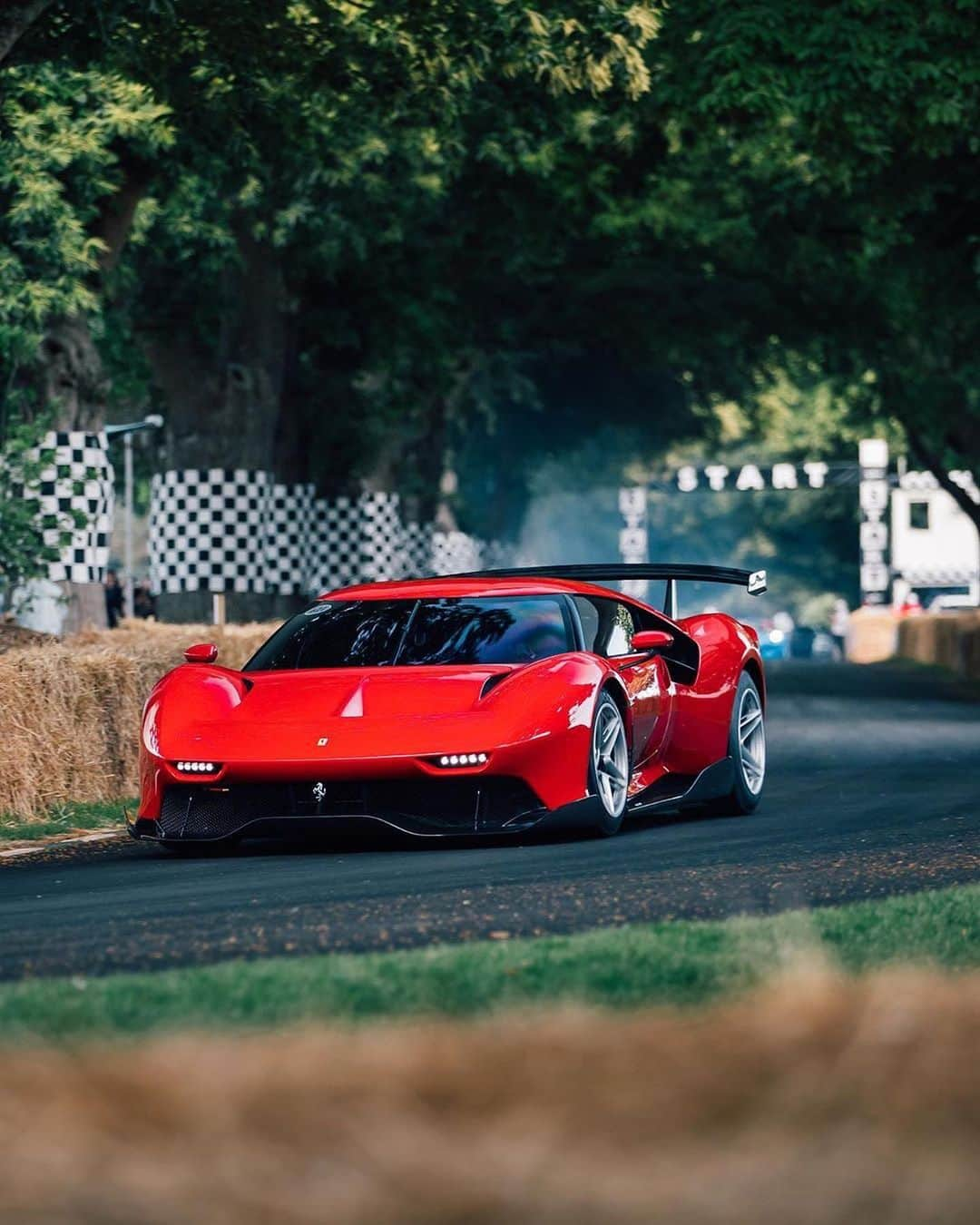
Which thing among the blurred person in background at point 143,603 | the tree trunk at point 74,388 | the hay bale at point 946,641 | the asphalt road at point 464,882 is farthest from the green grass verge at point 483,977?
the blurred person in background at point 143,603

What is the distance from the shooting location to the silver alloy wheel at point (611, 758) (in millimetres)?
11453

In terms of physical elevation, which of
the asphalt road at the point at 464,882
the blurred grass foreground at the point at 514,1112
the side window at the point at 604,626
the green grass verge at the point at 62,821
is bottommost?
the green grass verge at the point at 62,821

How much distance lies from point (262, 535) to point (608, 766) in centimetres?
1571

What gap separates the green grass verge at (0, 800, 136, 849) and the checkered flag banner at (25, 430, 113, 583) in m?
6.54

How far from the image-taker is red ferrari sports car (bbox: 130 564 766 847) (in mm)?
11023

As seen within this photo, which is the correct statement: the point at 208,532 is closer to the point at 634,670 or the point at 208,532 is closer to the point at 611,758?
the point at 634,670

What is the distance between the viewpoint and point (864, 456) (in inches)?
3270

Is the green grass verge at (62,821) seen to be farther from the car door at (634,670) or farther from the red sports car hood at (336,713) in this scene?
the car door at (634,670)

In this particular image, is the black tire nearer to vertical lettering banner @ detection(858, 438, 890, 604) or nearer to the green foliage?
the green foliage

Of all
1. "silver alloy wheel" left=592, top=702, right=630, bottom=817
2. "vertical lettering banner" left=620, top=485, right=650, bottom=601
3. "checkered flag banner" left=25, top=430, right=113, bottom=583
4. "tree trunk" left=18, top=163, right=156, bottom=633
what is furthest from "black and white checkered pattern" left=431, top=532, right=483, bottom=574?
"silver alloy wheel" left=592, top=702, right=630, bottom=817

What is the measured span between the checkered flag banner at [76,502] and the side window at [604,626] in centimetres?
851

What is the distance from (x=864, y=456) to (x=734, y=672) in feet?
232

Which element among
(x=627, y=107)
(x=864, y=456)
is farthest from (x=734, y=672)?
(x=864, y=456)

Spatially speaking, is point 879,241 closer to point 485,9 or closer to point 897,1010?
point 485,9
